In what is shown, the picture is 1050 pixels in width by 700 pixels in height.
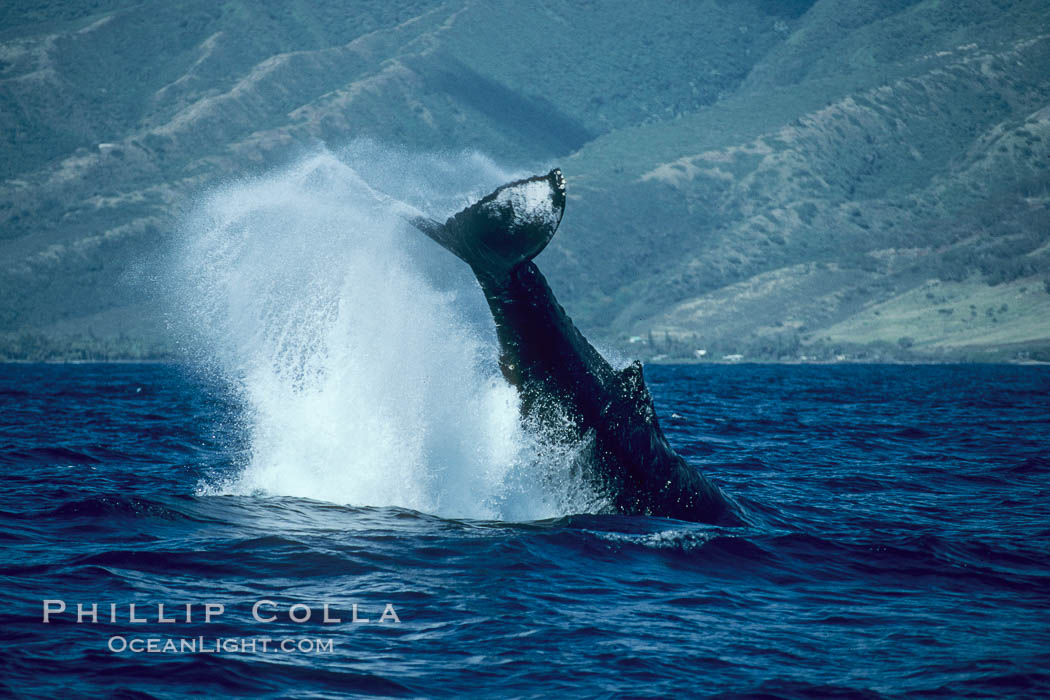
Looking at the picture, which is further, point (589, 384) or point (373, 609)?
point (589, 384)

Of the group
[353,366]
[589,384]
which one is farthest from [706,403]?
[589,384]

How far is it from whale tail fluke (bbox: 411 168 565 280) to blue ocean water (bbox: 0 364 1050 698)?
297 cm

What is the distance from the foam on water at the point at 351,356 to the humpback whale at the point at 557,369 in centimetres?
93

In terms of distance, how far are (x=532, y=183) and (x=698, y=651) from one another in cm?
438

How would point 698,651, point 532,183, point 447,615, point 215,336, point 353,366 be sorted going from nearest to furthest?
point 698,651, point 447,615, point 532,183, point 353,366, point 215,336

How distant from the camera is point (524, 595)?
1049 centimetres

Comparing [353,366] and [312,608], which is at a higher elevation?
[353,366]

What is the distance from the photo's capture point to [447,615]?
9.75 metres

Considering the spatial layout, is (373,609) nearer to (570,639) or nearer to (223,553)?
(570,639)

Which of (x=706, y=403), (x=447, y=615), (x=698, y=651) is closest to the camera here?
(x=698, y=651)

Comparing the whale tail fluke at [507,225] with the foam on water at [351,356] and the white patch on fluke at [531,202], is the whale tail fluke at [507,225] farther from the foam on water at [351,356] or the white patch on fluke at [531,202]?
the foam on water at [351,356]

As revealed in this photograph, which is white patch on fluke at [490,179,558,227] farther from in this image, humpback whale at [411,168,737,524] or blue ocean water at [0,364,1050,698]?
blue ocean water at [0,364,1050,698]

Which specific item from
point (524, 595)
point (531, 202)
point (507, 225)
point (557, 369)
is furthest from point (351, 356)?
point (524, 595)

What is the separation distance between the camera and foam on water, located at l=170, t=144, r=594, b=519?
14680mm
